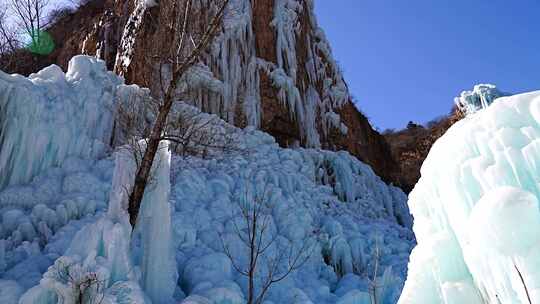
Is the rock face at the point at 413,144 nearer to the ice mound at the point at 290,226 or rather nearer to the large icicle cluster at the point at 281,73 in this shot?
the large icicle cluster at the point at 281,73

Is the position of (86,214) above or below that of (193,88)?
below

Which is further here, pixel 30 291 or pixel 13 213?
pixel 13 213

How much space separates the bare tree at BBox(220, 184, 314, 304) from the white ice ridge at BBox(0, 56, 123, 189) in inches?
128

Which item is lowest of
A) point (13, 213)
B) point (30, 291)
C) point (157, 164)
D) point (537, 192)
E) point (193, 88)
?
point (30, 291)

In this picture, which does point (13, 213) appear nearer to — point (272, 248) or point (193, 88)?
point (272, 248)

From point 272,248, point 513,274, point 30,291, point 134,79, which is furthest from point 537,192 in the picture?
point 134,79

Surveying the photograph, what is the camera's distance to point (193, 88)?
1287 cm

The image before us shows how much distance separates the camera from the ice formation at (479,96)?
34.9 feet

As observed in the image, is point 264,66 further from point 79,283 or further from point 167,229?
point 79,283

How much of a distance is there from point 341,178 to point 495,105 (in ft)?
33.9

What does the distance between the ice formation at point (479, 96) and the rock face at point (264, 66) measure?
5641 millimetres

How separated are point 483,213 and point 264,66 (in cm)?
1303

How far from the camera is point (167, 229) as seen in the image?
222 inches

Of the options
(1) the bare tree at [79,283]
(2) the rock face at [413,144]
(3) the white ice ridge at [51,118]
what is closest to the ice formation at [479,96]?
(2) the rock face at [413,144]
